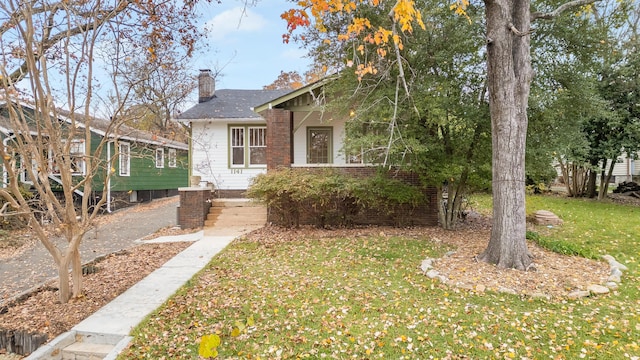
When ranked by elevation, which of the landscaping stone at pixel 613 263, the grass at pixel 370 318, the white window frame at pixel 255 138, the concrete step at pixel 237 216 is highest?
the white window frame at pixel 255 138

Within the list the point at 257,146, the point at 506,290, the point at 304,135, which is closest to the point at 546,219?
the point at 506,290

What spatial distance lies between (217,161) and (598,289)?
11941 millimetres

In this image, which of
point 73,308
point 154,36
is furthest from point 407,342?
point 154,36

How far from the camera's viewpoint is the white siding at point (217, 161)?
539 inches

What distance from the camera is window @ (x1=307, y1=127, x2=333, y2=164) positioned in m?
13.0

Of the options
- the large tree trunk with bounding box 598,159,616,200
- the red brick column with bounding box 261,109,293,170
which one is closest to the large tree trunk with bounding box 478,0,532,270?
the red brick column with bounding box 261,109,293,170

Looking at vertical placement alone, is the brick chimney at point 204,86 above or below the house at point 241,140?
above

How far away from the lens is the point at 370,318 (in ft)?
13.5

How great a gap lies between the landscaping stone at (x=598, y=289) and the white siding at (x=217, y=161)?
1065 centimetres

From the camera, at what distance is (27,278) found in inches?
262

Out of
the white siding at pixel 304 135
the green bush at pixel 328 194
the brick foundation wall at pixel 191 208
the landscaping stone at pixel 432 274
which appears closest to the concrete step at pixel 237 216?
the brick foundation wall at pixel 191 208

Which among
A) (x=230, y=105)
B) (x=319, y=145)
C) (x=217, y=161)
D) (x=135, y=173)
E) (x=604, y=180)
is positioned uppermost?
(x=230, y=105)

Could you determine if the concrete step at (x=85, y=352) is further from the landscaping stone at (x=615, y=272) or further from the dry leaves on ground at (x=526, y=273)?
the landscaping stone at (x=615, y=272)

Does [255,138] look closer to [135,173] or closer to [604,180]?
[135,173]
